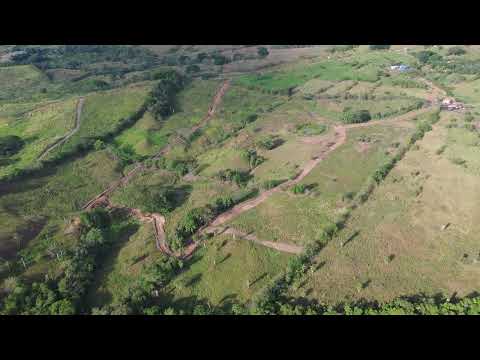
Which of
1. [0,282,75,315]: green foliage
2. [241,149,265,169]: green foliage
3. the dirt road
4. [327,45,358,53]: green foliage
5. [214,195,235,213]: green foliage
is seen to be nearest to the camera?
[0,282,75,315]: green foliage

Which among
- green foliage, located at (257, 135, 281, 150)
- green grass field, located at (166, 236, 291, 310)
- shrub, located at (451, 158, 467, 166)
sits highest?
green foliage, located at (257, 135, 281, 150)

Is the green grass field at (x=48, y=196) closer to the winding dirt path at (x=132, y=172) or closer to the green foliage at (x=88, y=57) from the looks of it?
the winding dirt path at (x=132, y=172)

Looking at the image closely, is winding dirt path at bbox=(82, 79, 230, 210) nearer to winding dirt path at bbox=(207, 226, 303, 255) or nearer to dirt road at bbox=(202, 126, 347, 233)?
dirt road at bbox=(202, 126, 347, 233)

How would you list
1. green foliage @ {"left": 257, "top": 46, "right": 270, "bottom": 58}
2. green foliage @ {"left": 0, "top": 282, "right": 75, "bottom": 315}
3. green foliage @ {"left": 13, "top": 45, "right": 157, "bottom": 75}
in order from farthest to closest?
green foliage @ {"left": 257, "top": 46, "right": 270, "bottom": 58} < green foliage @ {"left": 13, "top": 45, "right": 157, "bottom": 75} < green foliage @ {"left": 0, "top": 282, "right": 75, "bottom": 315}

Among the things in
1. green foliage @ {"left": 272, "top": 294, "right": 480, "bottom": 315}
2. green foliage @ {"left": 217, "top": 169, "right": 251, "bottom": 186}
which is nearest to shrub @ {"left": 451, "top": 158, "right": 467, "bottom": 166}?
green foliage @ {"left": 272, "top": 294, "right": 480, "bottom": 315}

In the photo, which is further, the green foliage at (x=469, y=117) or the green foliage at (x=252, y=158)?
the green foliage at (x=469, y=117)

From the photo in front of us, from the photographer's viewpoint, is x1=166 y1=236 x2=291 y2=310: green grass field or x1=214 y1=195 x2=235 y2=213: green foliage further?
x1=214 y1=195 x2=235 y2=213: green foliage

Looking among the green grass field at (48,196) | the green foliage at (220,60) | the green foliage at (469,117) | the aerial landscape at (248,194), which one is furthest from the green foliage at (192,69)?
the green foliage at (469,117)
